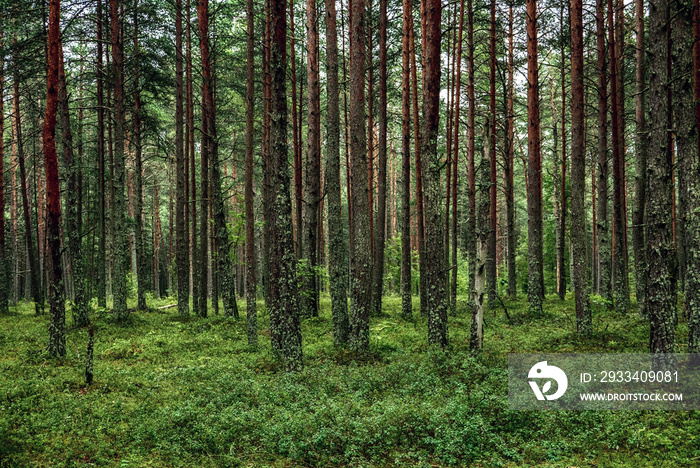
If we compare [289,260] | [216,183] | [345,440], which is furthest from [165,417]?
[216,183]

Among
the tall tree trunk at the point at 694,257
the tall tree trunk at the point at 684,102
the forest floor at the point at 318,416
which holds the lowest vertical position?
the forest floor at the point at 318,416

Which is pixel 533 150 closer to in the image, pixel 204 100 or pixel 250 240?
pixel 250 240

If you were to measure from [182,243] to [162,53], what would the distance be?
779 cm

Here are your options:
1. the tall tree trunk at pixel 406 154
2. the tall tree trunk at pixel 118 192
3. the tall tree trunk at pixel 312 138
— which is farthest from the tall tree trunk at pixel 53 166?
the tall tree trunk at pixel 406 154

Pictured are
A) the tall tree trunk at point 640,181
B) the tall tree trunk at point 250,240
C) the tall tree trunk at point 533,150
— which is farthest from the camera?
the tall tree trunk at point 533,150

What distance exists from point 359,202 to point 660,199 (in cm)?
569

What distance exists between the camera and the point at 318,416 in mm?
6285

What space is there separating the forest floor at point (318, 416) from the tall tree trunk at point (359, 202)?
83 cm

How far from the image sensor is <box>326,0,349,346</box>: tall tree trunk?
10.4 m

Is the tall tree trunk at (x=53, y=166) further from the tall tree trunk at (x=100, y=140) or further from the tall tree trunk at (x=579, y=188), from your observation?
the tall tree trunk at (x=579, y=188)

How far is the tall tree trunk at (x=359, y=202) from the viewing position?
31.8ft

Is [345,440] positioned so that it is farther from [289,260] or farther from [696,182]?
[696,182]

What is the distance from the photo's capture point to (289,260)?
27.7 ft

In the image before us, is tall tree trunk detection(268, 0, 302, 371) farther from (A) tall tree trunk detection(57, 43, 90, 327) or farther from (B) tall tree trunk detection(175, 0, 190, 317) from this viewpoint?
(B) tall tree trunk detection(175, 0, 190, 317)
